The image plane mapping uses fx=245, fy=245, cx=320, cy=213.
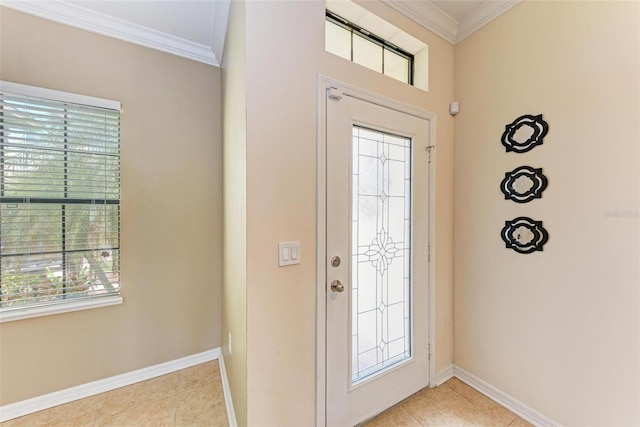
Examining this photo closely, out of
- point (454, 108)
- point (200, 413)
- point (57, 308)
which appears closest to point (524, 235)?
point (454, 108)

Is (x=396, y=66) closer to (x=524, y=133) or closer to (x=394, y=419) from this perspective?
(x=524, y=133)

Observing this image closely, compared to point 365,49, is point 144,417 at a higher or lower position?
lower

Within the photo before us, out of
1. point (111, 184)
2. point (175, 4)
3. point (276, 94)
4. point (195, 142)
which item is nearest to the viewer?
point (276, 94)

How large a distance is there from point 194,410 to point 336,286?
4.49 feet

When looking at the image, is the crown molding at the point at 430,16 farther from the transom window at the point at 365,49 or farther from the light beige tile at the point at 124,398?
the light beige tile at the point at 124,398

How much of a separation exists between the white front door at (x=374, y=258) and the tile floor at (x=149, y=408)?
933 millimetres

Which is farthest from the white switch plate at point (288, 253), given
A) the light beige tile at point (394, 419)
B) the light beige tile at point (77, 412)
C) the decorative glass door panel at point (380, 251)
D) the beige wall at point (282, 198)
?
the light beige tile at point (77, 412)

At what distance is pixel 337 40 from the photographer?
1.55 m

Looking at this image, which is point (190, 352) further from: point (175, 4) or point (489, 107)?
point (489, 107)

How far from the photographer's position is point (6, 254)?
1628 mm

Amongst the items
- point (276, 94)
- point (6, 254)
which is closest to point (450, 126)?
point (276, 94)

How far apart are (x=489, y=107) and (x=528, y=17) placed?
55cm

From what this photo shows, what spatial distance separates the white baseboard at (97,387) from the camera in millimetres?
1635

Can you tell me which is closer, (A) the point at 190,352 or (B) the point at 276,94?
(B) the point at 276,94
